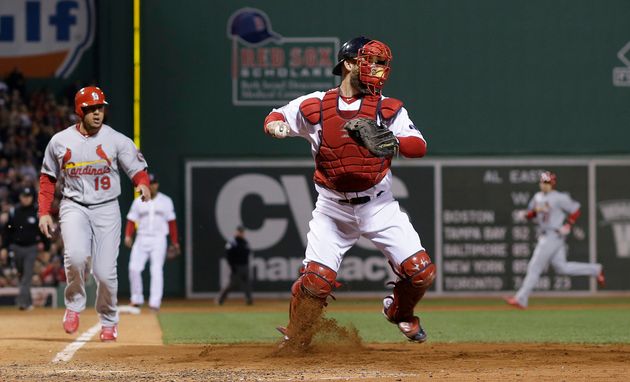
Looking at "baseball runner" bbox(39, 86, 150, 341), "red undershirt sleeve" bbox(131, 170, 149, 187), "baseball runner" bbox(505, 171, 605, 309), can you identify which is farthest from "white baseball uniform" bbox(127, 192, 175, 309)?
"red undershirt sleeve" bbox(131, 170, 149, 187)

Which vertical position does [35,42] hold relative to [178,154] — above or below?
above

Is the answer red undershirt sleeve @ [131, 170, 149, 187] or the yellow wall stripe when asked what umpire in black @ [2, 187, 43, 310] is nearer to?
the yellow wall stripe

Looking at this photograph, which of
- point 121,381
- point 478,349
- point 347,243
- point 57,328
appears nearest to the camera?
point 121,381

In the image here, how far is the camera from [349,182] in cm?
853

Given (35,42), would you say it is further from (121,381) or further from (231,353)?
(121,381)

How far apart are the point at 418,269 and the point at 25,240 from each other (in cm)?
1137

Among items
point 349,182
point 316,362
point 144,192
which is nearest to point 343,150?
point 349,182

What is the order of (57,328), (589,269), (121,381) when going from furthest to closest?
(589,269)
(57,328)
(121,381)

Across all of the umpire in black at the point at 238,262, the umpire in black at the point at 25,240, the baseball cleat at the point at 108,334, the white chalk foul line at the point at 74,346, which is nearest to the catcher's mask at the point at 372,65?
the white chalk foul line at the point at 74,346

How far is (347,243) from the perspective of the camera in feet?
29.0

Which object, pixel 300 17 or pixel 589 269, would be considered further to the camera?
pixel 300 17

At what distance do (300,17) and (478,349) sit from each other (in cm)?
1301

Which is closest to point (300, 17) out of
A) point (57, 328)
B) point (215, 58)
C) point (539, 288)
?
point (215, 58)

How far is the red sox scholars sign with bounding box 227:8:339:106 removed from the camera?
21.7 m
